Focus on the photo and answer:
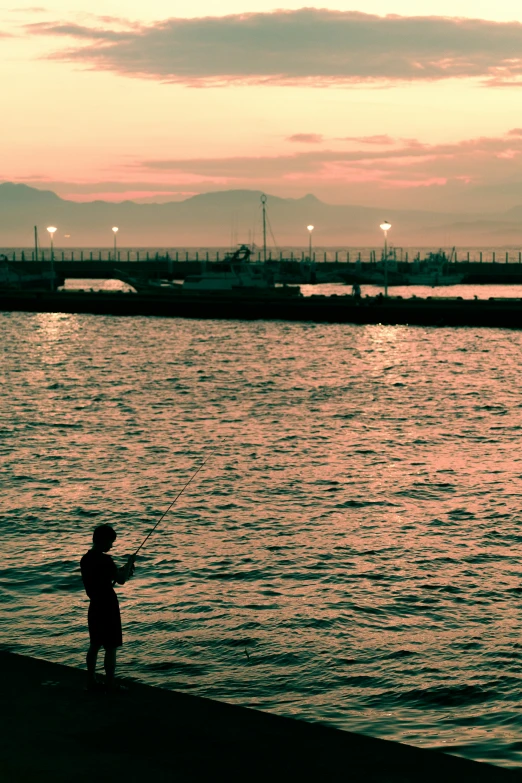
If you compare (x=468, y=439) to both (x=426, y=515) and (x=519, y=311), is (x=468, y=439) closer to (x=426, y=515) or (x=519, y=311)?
(x=426, y=515)

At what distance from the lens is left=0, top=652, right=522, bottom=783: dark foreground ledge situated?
7648 millimetres

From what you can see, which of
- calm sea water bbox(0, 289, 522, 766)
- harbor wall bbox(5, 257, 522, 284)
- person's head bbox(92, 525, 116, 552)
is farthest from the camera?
harbor wall bbox(5, 257, 522, 284)

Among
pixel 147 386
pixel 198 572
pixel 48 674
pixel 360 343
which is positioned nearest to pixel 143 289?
pixel 360 343

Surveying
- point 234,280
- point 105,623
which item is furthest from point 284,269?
point 105,623

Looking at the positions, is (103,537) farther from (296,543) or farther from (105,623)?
(296,543)

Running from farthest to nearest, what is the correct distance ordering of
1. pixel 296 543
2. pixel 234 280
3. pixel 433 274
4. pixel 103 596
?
1. pixel 433 274
2. pixel 234 280
3. pixel 296 543
4. pixel 103 596

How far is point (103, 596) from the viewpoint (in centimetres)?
991

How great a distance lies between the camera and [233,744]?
8.29 meters

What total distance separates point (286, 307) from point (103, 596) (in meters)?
81.7

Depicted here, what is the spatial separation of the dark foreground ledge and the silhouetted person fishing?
41cm

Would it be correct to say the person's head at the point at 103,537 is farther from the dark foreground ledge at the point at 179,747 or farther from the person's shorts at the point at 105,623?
the dark foreground ledge at the point at 179,747

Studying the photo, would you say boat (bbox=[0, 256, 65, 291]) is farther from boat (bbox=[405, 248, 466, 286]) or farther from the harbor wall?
boat (bbox=[405, 248, 466, 286])

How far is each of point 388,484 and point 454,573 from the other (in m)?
7.92

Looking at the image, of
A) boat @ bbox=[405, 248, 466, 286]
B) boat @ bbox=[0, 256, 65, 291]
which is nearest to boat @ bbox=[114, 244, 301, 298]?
boat @ bbox=[0, 256, 65, 291]
